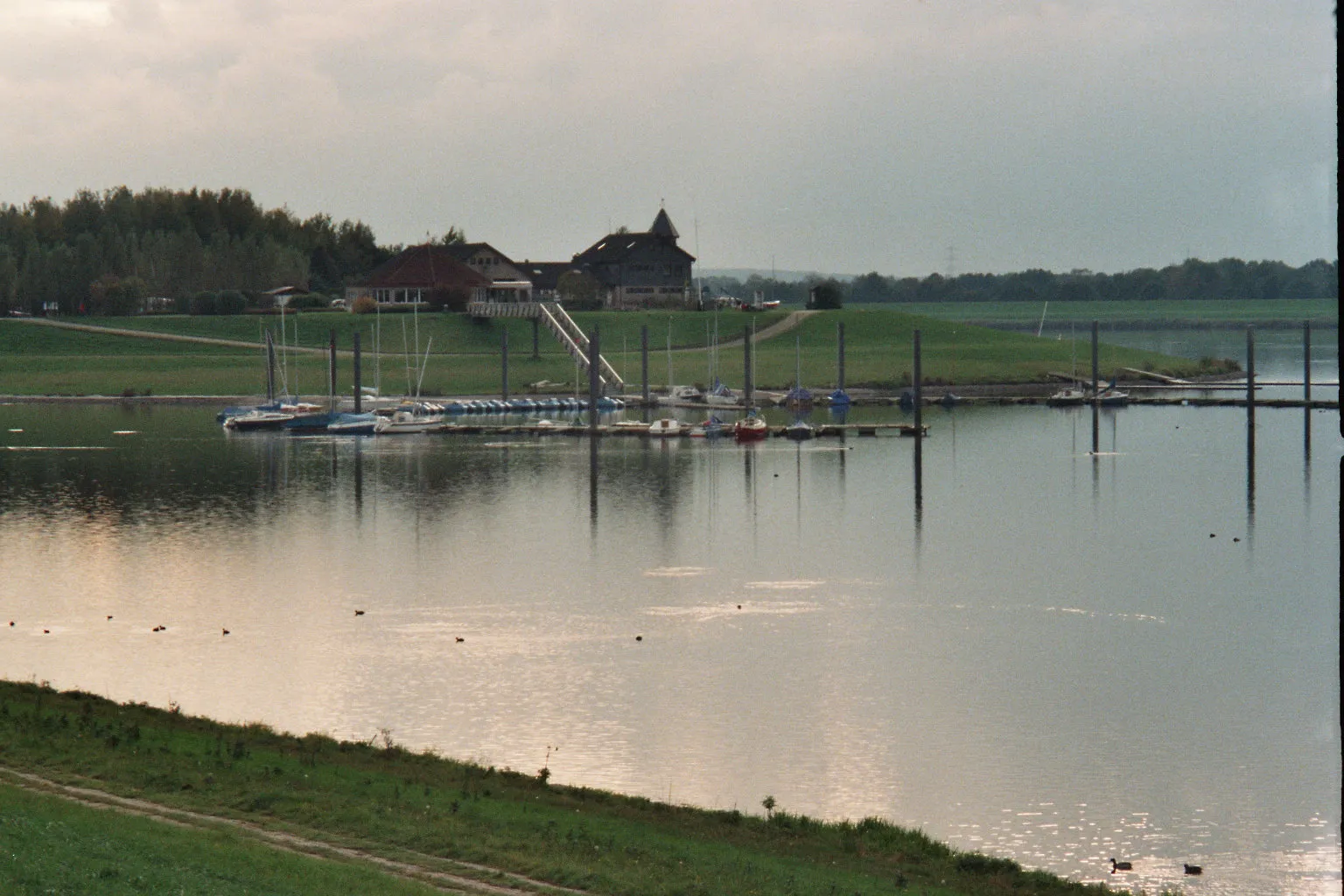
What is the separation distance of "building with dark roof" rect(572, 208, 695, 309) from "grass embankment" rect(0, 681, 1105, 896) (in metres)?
147

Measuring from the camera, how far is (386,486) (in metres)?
74.9

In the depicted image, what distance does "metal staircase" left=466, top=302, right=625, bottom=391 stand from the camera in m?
127

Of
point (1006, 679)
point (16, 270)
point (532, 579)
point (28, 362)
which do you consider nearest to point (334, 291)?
point (16, 270)

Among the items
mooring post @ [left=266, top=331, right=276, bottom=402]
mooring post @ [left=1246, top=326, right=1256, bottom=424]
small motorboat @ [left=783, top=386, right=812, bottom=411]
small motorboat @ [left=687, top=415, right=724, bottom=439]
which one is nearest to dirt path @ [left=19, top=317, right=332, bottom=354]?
mooring post @ [left=266, top=331, right=276, bottom=402]

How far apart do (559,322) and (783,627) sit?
10359 cm

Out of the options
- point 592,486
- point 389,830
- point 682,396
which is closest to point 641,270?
point 682,396

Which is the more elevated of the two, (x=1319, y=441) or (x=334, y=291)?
(x=334, y=291)

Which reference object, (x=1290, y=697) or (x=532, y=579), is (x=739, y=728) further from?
(x=532, y=579)

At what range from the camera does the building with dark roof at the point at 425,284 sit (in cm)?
15938

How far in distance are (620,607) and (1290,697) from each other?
17433 millimetres

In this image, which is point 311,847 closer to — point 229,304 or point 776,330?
point 776,330

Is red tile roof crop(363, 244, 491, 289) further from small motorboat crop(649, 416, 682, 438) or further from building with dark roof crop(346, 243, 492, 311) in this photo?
small motorboat crop(649, 416, 682, 438)

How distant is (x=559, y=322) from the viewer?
474ft

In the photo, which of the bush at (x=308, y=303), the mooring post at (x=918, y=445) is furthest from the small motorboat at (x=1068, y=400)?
the bush at (x=308, y=303)
